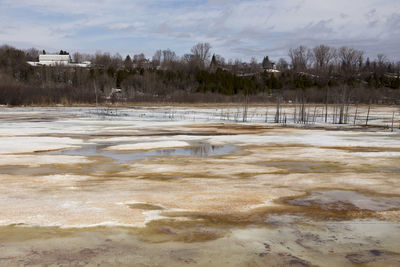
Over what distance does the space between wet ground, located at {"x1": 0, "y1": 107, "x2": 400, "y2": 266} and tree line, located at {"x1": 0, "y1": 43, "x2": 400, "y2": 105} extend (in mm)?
21203

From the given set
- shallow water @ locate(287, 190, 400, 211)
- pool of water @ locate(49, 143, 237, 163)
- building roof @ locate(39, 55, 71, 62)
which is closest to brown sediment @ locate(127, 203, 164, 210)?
shallow water @ locate(287, 190, 400, 211)

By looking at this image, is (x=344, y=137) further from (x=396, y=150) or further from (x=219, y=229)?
→ (x=219, y=229)

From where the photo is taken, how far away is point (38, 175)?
452 inches

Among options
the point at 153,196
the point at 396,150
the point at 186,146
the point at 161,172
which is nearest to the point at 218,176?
the point at 161,172

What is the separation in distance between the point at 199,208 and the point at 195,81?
3338 inches

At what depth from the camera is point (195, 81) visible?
9231cm

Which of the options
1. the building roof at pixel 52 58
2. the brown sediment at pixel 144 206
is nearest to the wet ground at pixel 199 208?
the brown sediment at pixel 144 206

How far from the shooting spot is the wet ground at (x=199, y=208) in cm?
611

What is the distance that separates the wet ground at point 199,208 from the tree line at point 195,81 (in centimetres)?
2120

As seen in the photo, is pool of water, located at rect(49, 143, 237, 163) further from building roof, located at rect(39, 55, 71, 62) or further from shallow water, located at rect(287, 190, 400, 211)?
building roof, located at rect(39, 55, 71, 62)

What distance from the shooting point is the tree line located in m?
60.8

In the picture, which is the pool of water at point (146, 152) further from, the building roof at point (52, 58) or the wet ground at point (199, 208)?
the building roof at point (52, 58)

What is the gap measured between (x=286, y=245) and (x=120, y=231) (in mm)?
2534

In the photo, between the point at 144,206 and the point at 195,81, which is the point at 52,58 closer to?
the point at 195,81
